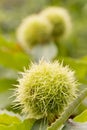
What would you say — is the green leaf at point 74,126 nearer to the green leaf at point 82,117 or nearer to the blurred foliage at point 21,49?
the green leaf at point 82,117

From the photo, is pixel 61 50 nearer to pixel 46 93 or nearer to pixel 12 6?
pixel 12 6

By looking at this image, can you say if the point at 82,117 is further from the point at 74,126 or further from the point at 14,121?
the point at 14,121

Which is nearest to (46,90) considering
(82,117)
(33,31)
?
(82,117)

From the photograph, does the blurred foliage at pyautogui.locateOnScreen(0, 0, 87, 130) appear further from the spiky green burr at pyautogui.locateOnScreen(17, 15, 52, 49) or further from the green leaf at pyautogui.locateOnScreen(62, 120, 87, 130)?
the green leaf at pyautogui.locateOnScreen(62, 120, 87, 130)

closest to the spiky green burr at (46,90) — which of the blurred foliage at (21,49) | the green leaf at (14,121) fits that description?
the green leaf at (14,121)

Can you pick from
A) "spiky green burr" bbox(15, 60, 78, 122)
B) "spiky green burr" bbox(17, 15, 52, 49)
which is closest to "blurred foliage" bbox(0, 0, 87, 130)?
"spiky green burr" bbox(17, 15, 52, 49)

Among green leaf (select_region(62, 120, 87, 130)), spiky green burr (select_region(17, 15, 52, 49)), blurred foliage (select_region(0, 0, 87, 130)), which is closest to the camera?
green leaf (select_region(62, 120, 87, 130))

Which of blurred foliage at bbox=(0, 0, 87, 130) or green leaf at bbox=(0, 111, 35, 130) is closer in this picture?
green leaf at bbox=(0, 111, 35, 130)

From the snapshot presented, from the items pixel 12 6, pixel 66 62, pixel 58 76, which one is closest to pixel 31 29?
pixel 66 62
